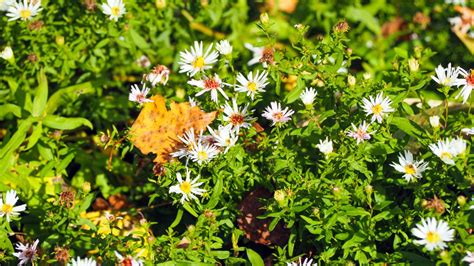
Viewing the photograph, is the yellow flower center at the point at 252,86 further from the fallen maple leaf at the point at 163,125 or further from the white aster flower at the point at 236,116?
the fallen maple leaf at the point at 163,125

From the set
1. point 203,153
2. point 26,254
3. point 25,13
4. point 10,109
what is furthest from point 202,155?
point 25,13

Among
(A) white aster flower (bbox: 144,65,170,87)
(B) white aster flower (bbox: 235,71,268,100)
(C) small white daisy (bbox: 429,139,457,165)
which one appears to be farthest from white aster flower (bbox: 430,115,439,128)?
(A) white aster flower (bbox: 144,65,170,87)

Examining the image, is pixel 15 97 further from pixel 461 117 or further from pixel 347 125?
pixel 461 117

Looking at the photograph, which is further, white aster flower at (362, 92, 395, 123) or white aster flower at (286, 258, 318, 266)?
white aster flower at (362, 92, 395, 123)

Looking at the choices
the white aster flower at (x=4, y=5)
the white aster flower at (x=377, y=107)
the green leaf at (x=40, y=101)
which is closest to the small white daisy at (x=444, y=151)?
the white aster flower at (x=377, y=107)

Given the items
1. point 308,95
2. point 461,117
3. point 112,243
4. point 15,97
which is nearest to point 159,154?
point 112,243

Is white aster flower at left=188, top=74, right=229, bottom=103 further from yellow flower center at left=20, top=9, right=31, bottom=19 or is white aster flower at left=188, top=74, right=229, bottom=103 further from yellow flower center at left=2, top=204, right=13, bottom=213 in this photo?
yellow flower center at left=20, top=9, right=31, bottom=19
